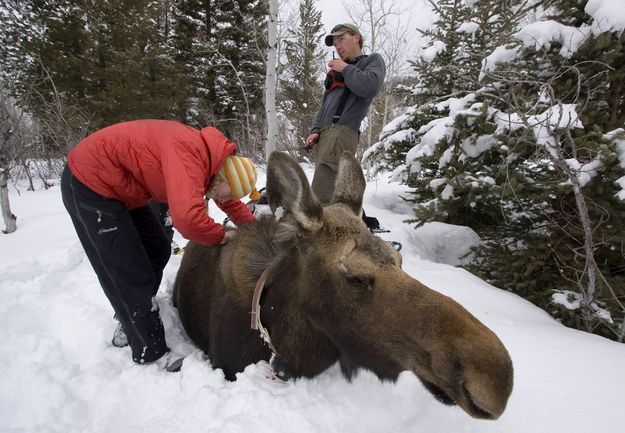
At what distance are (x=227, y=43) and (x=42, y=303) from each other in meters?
19.3

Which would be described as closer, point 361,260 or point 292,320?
point 361,260

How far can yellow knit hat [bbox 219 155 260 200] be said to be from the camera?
2801 millimetres

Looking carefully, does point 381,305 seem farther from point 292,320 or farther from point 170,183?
point 170,183

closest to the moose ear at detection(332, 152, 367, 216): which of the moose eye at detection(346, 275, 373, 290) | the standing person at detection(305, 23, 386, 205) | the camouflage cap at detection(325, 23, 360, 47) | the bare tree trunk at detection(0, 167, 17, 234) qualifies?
the moose eye at detection(346, 275, 373, 290)

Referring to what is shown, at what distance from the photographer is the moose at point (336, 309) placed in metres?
1.44

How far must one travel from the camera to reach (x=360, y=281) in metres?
1.85

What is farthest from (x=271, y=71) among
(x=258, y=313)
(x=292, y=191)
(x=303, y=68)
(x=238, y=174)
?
(x=303, y=68)

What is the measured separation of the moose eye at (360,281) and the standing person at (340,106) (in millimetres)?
2496

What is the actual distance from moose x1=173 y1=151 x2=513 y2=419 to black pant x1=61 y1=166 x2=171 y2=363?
1.41 ft

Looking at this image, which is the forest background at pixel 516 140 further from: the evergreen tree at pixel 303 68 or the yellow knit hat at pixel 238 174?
the evergreen tree at pixel 303 68

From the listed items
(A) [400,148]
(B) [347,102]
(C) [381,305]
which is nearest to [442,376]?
Answer: (C) [381,305]

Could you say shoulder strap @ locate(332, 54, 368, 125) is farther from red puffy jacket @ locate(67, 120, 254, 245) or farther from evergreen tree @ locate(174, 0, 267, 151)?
evergreen tree @ locate(174, 0, 267, 151)

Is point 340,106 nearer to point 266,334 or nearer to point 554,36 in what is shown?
point 554,36

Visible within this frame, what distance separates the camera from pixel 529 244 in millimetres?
4676
